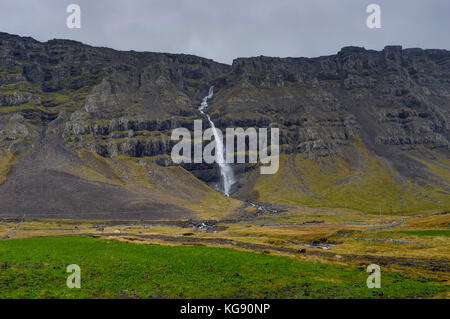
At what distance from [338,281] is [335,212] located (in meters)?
146

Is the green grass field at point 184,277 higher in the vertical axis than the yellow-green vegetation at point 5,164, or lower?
lower

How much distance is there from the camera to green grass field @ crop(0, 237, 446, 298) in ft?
107

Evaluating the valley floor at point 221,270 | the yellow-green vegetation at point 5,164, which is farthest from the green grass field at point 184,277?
the yellow-green vegetation at point 5,164

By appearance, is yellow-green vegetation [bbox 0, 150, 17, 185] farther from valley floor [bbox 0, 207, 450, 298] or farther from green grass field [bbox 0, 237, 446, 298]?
green grass field [bbox 0, 237, 446, 298]

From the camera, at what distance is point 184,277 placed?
39.0 meters

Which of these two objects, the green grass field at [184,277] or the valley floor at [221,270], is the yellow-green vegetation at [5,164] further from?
the green grass field at [184,277]

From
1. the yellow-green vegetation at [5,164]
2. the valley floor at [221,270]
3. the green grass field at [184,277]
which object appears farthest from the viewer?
the yellow-green vegetation at [5,164]

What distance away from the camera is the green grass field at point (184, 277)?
3253 cm

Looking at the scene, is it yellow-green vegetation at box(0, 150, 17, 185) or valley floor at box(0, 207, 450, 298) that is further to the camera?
yellow-green vegetation at box(0, 150, 17, 185)

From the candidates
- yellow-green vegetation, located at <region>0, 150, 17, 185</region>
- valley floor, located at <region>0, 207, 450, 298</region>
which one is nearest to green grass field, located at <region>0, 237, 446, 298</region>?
valley floor, located at <region>0, 207, 450, 298</region>

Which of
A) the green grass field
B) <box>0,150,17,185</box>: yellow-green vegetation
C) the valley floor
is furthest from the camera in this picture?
<box>0,150,17,185</box>: yellow-green vegetation

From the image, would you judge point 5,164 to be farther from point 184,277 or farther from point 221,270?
point 184,277

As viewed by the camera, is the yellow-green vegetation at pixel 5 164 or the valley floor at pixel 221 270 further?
the yellow-green vegetation at pixel 5 164

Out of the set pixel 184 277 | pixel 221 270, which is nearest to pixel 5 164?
pixel 221 270
